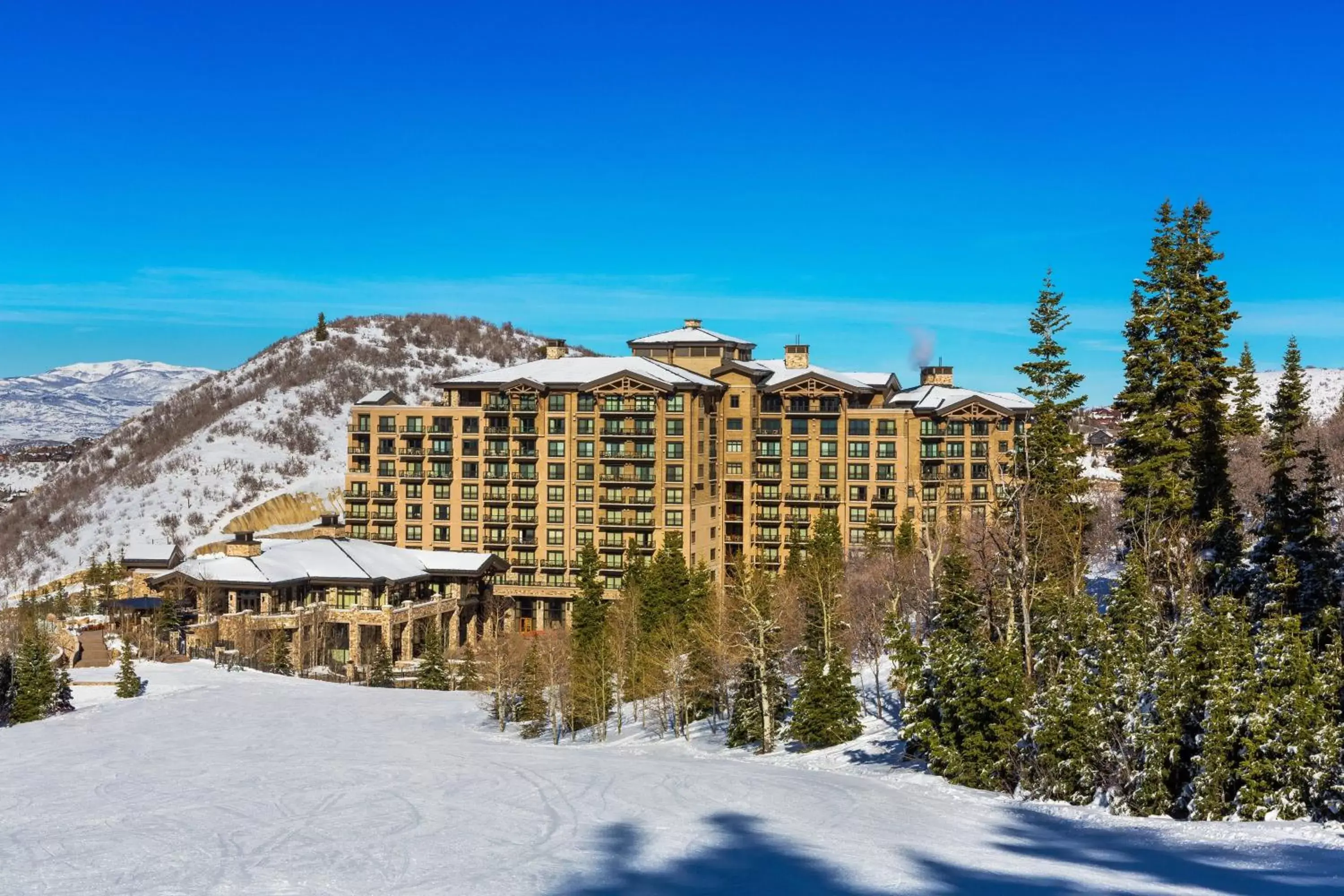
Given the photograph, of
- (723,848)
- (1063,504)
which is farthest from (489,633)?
(723,848)

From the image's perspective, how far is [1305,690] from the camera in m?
29.9

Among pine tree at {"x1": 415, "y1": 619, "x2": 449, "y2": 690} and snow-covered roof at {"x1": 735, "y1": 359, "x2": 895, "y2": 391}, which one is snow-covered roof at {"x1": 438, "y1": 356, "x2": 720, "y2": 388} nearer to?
snow-covered roof at {"x1": 735, "y1": 359, "x2": 895, "y2": 391}

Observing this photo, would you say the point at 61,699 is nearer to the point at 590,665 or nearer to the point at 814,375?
the point at 590,665

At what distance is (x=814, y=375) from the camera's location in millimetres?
103562

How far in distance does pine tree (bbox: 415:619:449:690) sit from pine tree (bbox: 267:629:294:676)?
8.68 m

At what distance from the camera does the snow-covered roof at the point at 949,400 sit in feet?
335

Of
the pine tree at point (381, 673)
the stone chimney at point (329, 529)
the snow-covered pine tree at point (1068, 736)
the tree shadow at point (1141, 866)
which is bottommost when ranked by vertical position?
the pine tree at point (381, 673)

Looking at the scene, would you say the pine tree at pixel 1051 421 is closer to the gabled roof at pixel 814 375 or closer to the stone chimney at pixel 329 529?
the gabled roof at pixel 814 375

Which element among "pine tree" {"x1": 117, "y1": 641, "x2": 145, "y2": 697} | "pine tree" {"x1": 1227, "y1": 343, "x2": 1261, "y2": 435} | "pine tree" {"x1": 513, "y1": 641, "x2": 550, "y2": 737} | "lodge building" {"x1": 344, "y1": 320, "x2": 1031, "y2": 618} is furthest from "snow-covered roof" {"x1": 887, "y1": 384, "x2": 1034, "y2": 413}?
"pine tree" {"x1": 117, "y1": 641, "x2": 145, "y2": 697}

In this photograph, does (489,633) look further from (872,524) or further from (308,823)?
(308,823)

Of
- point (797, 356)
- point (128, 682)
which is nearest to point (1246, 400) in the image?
point (797, 356)

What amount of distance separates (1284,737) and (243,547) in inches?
3110

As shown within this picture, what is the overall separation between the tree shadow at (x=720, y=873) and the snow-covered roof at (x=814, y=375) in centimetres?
7621

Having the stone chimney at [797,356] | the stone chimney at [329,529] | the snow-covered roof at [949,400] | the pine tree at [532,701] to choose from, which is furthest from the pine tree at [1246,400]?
the stone chimney at [329,529]
